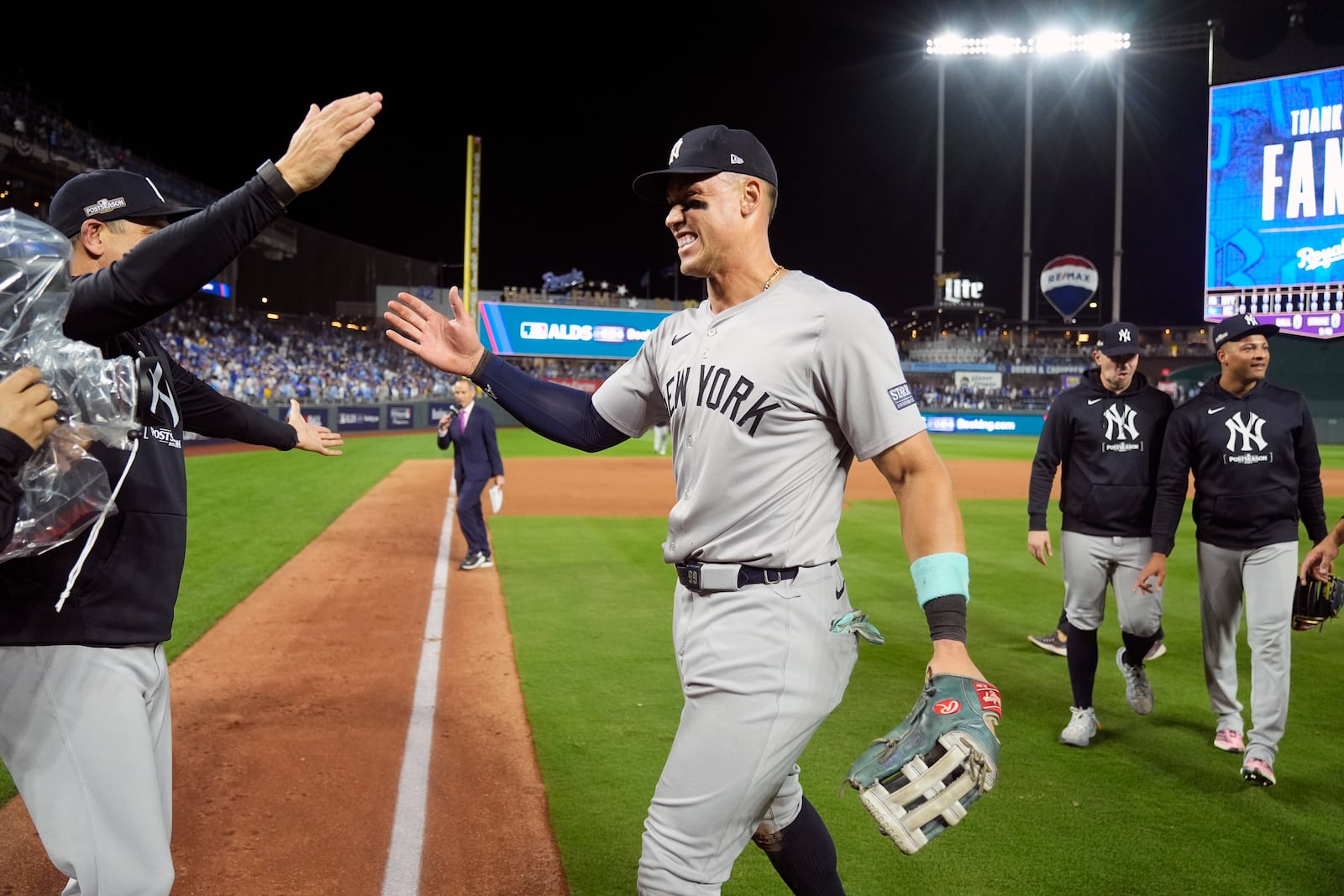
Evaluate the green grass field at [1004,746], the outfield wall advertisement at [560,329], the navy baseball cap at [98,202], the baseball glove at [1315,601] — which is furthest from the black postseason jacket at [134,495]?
the outfield wall advertisement at [560,329]

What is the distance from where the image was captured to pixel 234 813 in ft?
13.6

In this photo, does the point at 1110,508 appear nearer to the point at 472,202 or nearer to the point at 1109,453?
the point at 1109,453

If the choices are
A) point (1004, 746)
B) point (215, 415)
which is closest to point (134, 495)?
point (215, 415)

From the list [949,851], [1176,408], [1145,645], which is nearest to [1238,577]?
[1145,645]

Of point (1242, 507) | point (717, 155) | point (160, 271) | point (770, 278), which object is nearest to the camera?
point (160, 271)

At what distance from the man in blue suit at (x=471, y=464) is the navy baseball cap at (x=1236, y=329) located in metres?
7.00

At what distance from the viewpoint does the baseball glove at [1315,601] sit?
4.75 m

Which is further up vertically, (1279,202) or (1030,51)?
(1030,51)

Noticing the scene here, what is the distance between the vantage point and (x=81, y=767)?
2213mm

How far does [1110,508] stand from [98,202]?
5.01 m

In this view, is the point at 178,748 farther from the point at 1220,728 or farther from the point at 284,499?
the point at 284,499

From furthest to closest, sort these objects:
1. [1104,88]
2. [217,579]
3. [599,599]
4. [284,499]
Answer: [1104,88] → [284,499] → [217,579] → [599,599]

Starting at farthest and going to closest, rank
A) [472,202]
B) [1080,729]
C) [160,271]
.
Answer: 1. [472,202]
2. [1080,729]
3. [160,271]

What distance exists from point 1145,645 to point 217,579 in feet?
27.2
